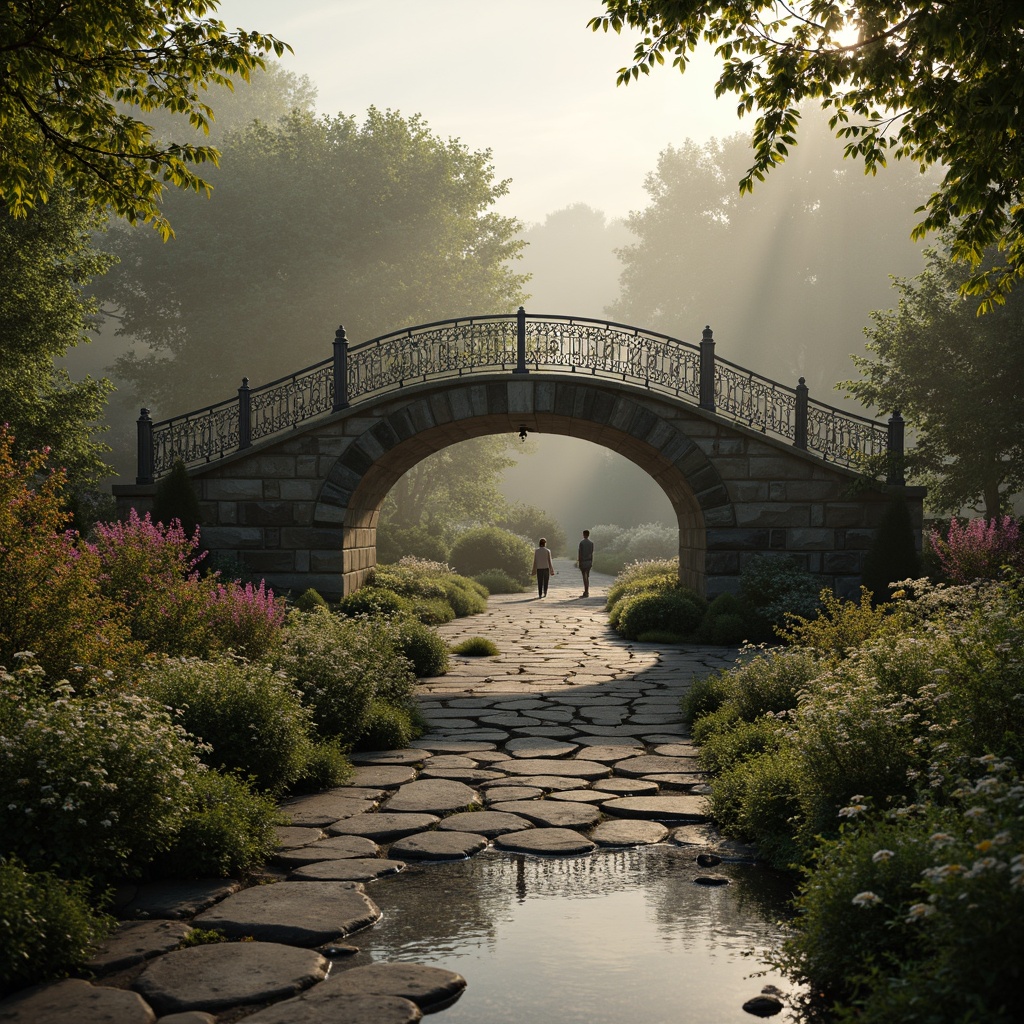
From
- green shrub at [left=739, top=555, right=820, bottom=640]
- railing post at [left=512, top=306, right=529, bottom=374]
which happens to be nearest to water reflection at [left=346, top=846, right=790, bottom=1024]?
green shrub at [left=739, top=555, right=820, bottom=640]

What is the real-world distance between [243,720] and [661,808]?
275cm

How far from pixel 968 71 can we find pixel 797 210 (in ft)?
136

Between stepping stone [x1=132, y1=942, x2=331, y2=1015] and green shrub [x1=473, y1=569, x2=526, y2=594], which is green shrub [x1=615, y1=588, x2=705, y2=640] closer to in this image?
green shrub [x1=473, y1=569, x2=526, y2=594]

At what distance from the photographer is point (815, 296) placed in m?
47.1

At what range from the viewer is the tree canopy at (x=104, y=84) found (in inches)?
320

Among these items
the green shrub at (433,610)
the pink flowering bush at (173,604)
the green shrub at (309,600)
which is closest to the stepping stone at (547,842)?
the pink flowering bush at (173,604)

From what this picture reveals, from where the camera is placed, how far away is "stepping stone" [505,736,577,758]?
27.0 ft

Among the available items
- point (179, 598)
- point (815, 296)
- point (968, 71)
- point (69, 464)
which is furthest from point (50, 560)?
point (815, 296)

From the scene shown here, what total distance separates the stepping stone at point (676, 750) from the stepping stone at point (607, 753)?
0.56 ft

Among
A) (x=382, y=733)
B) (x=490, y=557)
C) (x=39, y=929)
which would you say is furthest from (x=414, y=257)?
(x=39, y=929)

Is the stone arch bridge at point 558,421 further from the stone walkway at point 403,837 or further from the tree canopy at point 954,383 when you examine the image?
the stone walkway at point 403,837

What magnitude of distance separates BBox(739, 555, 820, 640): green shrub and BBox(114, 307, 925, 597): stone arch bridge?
30cm

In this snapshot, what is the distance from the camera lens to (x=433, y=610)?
1864cm

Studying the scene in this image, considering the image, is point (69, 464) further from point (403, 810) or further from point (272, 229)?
point (272, 229)
